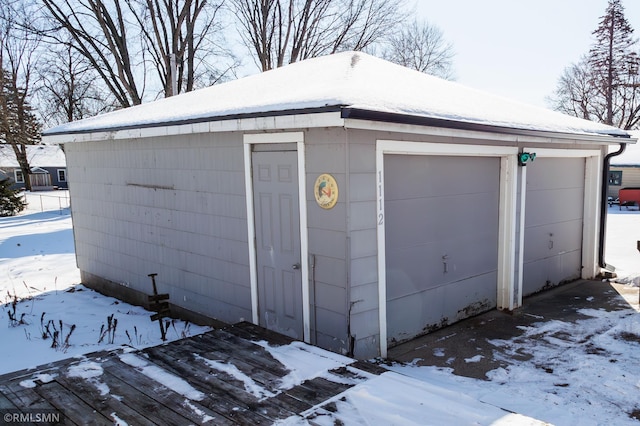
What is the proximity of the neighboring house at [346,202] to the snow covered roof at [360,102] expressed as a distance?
0.03m

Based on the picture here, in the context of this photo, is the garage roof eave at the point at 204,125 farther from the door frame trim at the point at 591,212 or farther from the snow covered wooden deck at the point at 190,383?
the door frame trim at the point at 591,212

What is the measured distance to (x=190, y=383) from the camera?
3447mm

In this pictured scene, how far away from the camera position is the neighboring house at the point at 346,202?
402cm

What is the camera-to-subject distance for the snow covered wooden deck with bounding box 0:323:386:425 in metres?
3.01

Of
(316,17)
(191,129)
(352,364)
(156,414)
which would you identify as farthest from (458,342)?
(316,17)

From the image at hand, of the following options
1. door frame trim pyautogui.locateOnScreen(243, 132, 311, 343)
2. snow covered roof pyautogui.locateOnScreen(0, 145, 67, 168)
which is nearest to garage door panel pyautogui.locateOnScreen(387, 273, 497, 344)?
door frame trim pyautogui.locateOnScreen(243, 132, 311, 343)

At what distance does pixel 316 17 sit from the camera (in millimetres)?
20562

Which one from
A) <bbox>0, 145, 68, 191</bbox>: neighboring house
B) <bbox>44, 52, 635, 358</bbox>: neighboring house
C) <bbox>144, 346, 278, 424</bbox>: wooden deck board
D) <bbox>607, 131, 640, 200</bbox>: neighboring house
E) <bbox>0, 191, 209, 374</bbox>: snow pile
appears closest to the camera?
<bbox>144, 346, 278, 424</bbox>: wooden deck board

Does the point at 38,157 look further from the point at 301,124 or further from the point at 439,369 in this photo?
the point at 439,369

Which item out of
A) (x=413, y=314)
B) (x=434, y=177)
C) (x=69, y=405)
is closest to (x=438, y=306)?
(x=413, y=314)

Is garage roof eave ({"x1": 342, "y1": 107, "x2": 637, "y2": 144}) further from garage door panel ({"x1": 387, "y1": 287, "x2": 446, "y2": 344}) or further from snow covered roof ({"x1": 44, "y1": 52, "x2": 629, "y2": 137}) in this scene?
garage door panel ({"x1": 387, "y1": 287, "x2": 446, "y2": 344})

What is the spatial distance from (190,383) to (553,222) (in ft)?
19.8

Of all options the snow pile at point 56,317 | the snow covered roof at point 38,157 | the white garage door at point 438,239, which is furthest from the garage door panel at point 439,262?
the snow covered roof at point 38,157

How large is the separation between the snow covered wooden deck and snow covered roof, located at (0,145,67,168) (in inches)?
1512
